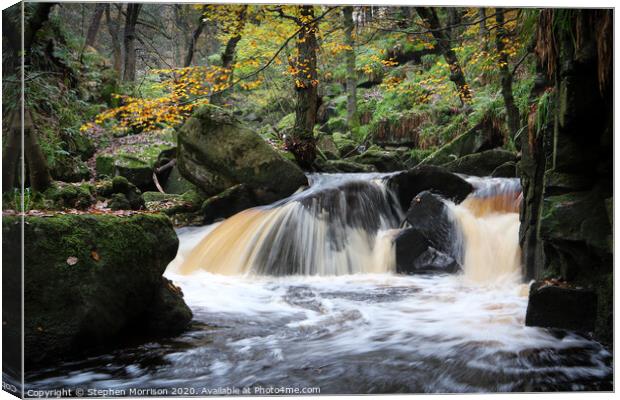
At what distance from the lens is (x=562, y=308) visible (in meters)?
3.33

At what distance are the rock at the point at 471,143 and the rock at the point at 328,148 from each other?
4.59 ft

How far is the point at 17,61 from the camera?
2873mm

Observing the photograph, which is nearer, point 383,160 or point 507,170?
point 507,170

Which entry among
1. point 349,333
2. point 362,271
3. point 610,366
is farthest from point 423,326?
point 362,271

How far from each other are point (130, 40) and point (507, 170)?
139 inches

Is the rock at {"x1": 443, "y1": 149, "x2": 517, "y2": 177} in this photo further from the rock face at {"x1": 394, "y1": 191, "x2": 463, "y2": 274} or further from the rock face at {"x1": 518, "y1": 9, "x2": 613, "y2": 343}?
the rock face at {"x1": 518, "y1": 9, "x2": 613, "y2": 343}

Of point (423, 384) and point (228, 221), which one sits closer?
point (423, 384)

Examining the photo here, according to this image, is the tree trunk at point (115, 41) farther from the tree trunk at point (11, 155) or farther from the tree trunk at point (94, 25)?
the tree trunk at point (11, 155)

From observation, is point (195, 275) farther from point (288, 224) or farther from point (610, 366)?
point (610, 366)

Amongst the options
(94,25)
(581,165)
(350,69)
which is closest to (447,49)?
(350,69)

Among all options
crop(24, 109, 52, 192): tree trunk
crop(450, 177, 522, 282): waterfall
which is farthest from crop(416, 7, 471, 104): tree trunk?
crop(24, 109, 52, 192): tree trunk

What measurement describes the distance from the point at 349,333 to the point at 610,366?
1.55 meters

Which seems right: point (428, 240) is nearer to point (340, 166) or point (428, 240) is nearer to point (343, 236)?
point (343, 236)

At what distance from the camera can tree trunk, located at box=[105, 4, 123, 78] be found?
→ 3.30m
